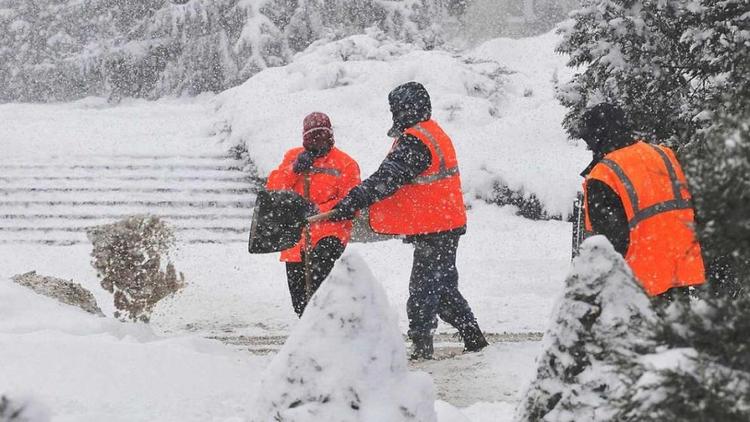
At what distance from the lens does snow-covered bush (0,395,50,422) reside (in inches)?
66.4

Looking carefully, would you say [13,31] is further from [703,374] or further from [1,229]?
[703,374]

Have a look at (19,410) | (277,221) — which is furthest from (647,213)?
(19,410)

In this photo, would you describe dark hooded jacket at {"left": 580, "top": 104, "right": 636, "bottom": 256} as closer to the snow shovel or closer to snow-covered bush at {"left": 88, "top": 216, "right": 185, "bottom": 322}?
the snow shovel

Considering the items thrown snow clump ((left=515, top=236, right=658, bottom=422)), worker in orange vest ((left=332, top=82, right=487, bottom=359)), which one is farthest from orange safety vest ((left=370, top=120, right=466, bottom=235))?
thrown snow clump ((left=515, top=236, right=658, bottom=422))

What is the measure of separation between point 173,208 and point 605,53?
7.59 m

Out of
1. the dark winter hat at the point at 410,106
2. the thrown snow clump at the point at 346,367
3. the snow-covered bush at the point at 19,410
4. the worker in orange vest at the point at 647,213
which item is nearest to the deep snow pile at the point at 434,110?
the dark winter hat at the point at 410,106

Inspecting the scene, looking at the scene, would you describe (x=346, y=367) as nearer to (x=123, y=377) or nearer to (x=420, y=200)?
(x=123, y=377)

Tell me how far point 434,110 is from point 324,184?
8822 mm

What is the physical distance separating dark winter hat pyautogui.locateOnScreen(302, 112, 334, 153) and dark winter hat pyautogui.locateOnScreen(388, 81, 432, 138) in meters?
0.47

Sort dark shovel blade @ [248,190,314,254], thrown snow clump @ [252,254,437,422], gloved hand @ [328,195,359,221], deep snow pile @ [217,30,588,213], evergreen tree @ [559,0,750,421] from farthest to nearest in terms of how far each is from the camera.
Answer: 1. deep snow pile @ [217,30,588,213]
2. gloved hand @ [328,195,359,221]
3. dark shovel blade @ [248,190,314,254]
4. thrown snow clump @ [252,254,437,422]
5. evergreen tree @ [559,0,750,421]

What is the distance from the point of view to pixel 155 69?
81.9 feet

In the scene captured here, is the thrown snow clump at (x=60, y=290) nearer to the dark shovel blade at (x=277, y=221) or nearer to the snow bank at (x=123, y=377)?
the snow bank at (x=123, y=377)

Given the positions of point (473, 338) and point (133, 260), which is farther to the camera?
point (133, 260)

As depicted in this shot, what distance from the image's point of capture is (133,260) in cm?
709
